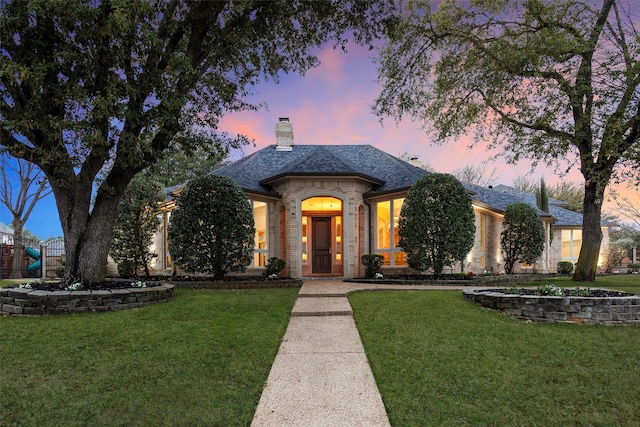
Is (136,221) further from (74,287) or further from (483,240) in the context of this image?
(483,240)

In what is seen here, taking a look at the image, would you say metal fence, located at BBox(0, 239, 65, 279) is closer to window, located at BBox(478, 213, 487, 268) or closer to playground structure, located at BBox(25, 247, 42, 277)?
playground structure, located at BBox(25, 247, 42, 277)

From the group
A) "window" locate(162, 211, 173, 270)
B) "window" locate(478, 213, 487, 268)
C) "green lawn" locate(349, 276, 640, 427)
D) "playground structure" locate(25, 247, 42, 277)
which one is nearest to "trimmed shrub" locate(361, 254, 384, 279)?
"window" locate(478, 213, 487, 268)

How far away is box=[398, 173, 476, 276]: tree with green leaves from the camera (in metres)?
10.3

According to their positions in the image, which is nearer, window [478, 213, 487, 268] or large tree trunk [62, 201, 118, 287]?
large tree trunk [62, 201, 118, 287]

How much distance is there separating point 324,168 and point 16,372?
32.2 ft

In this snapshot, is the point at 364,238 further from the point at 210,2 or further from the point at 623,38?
the point at 623,38

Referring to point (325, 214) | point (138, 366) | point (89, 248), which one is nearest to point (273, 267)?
point (325, 214)

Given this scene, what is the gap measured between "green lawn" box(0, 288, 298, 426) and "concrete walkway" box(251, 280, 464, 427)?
162 mm

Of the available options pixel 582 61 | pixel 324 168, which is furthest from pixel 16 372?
pixel 582 61

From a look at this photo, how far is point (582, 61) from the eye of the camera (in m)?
10.8

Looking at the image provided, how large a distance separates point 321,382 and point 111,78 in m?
6.25

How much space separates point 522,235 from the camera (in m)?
14.5

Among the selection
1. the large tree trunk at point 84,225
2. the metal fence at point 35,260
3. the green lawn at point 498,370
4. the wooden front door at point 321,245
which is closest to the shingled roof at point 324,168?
the wooden front door at point 321,245

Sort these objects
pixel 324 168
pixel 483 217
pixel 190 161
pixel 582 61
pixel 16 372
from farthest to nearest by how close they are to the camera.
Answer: pixel 190 161 < pixel 483 217 < pixel 324 168 < pixel 582 61 < pixel 16 372
